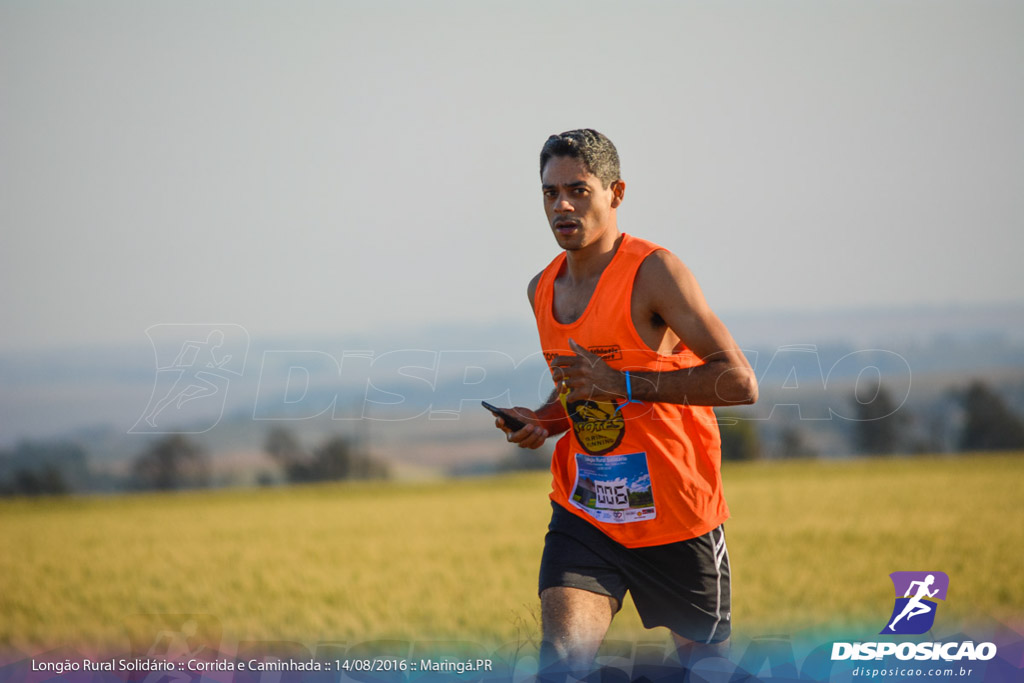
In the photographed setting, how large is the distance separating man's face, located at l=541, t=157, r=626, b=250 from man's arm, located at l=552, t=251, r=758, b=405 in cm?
38

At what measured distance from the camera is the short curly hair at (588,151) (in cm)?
452

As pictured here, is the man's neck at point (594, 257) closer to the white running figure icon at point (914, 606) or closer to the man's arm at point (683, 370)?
the man's arm at point (683, 370)

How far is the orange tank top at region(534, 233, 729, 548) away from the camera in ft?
14.3

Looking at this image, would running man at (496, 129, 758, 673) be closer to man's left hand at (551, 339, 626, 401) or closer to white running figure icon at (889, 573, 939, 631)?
man's left hand at (551, 339, 626, 401)

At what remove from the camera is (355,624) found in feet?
30.3

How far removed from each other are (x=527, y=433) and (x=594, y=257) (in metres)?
0.89

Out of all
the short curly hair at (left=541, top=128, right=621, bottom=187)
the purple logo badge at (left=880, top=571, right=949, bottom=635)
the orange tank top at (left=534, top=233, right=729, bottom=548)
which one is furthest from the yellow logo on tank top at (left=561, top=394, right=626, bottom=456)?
the purple logo badge at (left=880, top=571, right=949, bottom=635)

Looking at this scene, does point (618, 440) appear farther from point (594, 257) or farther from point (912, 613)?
point (912, 613)

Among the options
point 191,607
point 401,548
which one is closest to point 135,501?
point 401,548

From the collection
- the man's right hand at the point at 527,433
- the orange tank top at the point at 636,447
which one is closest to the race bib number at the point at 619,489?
the orange tank top at the point at 636,447

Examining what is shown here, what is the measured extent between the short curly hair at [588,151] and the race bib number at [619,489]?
1.30m

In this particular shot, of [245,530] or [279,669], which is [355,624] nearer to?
[279,669]

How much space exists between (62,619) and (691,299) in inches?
342

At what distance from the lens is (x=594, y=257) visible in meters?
4.62
